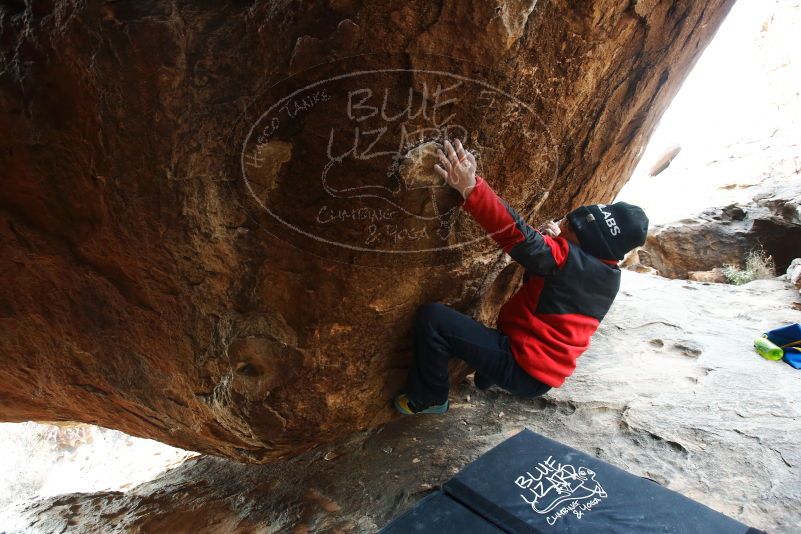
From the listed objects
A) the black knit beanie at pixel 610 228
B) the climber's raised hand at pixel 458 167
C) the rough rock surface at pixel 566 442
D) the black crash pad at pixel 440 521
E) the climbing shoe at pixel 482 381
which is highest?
the climber's raised hand at pixel 458 167

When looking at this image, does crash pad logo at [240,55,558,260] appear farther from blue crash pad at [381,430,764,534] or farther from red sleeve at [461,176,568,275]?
blue crash pad at [381,430,764,534]

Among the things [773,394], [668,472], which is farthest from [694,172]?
[668,472]

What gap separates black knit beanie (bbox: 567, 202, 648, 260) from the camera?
2193mm

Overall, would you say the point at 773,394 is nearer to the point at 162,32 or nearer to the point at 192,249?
the point at 192,249

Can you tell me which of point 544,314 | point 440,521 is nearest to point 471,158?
point 544,314

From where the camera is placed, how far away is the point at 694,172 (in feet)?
30.6

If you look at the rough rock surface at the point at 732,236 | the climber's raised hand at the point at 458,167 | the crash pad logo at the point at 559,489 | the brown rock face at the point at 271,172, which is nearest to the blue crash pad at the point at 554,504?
the crash pad logo at the point at 559,489

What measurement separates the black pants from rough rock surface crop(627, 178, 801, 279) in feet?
18.1

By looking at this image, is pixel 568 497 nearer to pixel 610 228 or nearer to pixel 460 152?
pixel 610 228

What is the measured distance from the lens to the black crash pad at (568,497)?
2084mm

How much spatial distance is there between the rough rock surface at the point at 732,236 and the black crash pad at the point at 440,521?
5901 mm

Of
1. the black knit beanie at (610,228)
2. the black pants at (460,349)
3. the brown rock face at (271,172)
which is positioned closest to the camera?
the brown rock face at (271,172)

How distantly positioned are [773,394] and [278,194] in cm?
314

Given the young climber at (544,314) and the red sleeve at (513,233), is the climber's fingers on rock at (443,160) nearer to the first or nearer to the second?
the red sleeve at (513,233)
